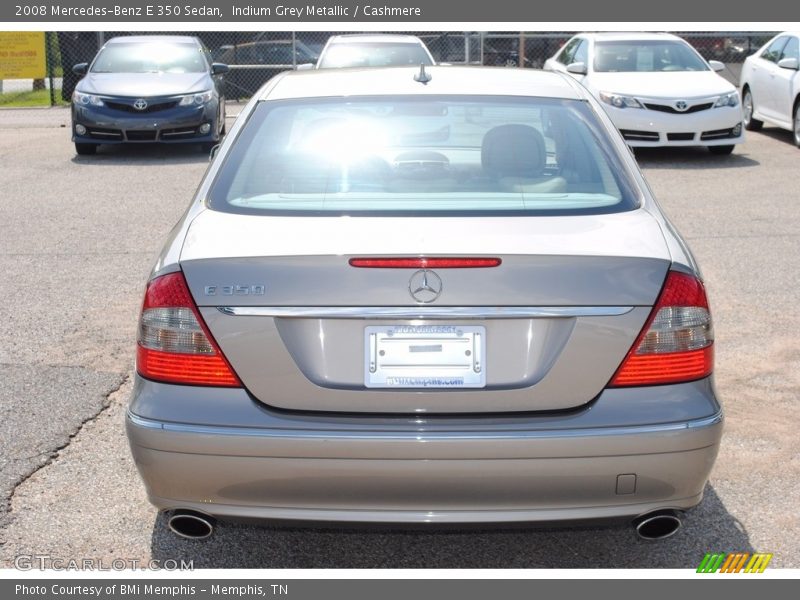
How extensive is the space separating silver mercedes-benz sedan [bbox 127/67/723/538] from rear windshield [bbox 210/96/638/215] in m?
0.25

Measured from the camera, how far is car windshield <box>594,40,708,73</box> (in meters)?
15.6

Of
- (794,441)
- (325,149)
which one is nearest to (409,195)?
(325,149)

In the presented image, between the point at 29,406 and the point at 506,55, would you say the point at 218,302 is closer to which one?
the point at 29,406

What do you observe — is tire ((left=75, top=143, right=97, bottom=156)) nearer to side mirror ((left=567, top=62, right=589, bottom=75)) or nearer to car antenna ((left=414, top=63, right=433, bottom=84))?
side mirror ((left=567, top=62, right=589, bottom=75))

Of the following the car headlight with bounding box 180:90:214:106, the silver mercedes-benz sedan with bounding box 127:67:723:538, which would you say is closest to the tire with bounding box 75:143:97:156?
the car headlight with bounding box 180:90:214:106

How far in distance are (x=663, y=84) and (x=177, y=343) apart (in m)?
12.3

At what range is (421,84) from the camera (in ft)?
14.7

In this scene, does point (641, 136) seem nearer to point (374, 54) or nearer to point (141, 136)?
point (374, 54)

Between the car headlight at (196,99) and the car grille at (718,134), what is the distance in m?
6.45

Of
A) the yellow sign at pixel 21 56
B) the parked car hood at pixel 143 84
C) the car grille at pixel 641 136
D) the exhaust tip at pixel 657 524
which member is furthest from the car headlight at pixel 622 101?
the yellow sign at pixel 21 56

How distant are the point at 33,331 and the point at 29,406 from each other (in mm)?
1413

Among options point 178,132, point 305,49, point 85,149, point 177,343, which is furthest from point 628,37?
point 177,343

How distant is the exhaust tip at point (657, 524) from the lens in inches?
135

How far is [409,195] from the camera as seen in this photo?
382 cm
